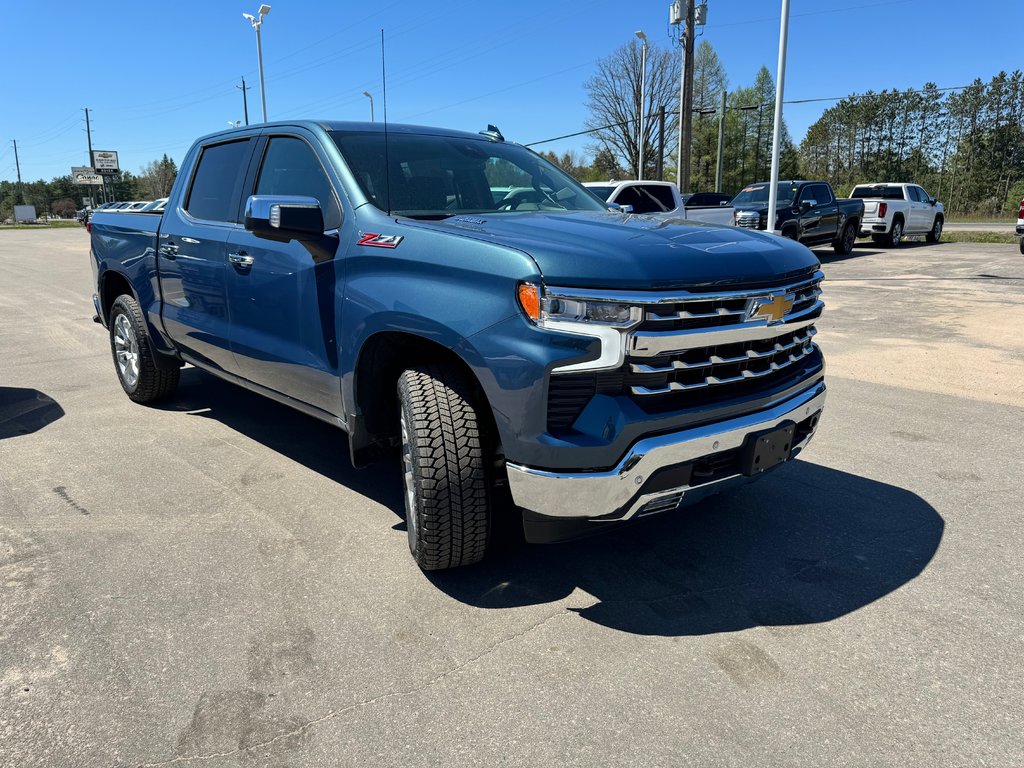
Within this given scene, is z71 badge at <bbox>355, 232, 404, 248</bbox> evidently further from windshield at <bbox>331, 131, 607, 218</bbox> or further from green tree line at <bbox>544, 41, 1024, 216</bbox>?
green tree line at <bbox>544, 41, 1024, 216</bbox>

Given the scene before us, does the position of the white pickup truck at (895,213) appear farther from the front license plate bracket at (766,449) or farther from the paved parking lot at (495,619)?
the front license plate bracket at (766,449)

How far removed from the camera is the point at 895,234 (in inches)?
858

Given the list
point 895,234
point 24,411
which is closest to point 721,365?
point 24,411

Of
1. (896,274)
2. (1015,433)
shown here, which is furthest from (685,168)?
(1015,433)

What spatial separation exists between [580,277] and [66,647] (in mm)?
2230

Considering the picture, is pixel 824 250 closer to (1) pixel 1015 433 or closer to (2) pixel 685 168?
(2) pixel 685 168

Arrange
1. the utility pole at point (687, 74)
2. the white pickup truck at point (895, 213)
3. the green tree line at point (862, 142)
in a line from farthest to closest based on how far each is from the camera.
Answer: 1. the green tree line at point (862, 142)
2. the white pickup truck at point (895, 213)
3. the utility pole at point (687, 74)

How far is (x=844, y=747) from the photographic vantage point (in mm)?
2203

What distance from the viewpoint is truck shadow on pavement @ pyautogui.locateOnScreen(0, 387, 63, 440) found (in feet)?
17.5

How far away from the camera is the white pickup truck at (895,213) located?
21047mm

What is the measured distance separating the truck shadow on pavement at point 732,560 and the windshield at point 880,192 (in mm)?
20600

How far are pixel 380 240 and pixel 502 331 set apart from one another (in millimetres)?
868

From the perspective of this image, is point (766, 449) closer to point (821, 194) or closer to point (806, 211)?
point (806, 211)

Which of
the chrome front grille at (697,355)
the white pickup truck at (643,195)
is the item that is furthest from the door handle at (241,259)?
the white pickup truck at (643,195)
